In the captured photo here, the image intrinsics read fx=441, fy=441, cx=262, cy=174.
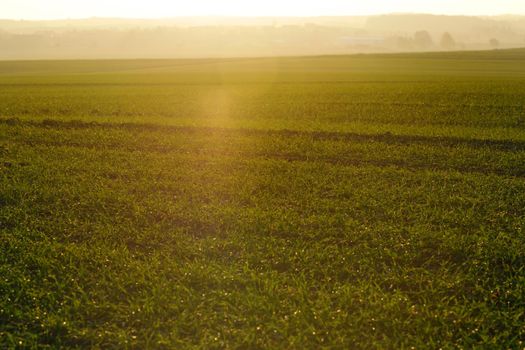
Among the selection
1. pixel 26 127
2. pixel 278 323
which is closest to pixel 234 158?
pixel 278 323

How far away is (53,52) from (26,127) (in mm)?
190461

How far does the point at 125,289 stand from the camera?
7402 mm

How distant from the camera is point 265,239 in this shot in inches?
353

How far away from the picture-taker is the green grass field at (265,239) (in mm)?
6480

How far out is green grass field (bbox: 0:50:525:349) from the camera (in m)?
6.48

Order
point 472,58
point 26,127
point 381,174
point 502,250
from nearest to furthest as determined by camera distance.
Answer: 1. point 502,250
2. point 381,174
3. point 26,127
4. point 472,58

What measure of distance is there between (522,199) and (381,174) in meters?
3.63

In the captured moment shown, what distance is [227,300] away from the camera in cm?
707

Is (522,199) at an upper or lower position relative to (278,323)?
upper

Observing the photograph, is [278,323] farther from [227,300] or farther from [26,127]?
[26,127]

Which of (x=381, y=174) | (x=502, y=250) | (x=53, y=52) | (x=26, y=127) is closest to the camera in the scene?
(x=502, y=250)

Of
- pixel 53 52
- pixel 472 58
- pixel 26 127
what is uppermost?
pixel 53 52

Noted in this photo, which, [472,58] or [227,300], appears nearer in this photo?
[227,300]

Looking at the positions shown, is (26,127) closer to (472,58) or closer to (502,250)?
(502,250)
